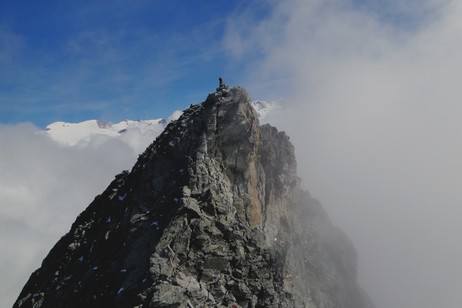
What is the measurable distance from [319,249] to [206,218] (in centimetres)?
3857

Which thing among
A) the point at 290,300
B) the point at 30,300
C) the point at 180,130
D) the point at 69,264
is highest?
the point at 180,130

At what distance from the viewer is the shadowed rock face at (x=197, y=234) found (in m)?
32.3

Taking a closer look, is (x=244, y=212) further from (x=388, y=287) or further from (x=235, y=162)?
(x=388, y=287)

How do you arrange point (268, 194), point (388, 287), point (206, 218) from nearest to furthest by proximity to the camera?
point (206, 218)
point (268, 194)
point (388, 287)

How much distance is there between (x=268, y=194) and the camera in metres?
53.2

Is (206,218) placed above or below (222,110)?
below

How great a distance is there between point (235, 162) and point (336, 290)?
110ft

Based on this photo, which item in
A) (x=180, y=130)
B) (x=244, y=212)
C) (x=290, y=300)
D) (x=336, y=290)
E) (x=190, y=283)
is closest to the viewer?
(x=190, y=283)

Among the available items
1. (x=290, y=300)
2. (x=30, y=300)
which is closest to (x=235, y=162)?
(x=290, y=300)

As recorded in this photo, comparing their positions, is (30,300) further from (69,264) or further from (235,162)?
(235,162)

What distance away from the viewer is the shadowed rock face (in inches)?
1271

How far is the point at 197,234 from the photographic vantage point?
34.2 metres

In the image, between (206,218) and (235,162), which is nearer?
(206,218)

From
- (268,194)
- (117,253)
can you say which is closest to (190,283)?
(117,253)
